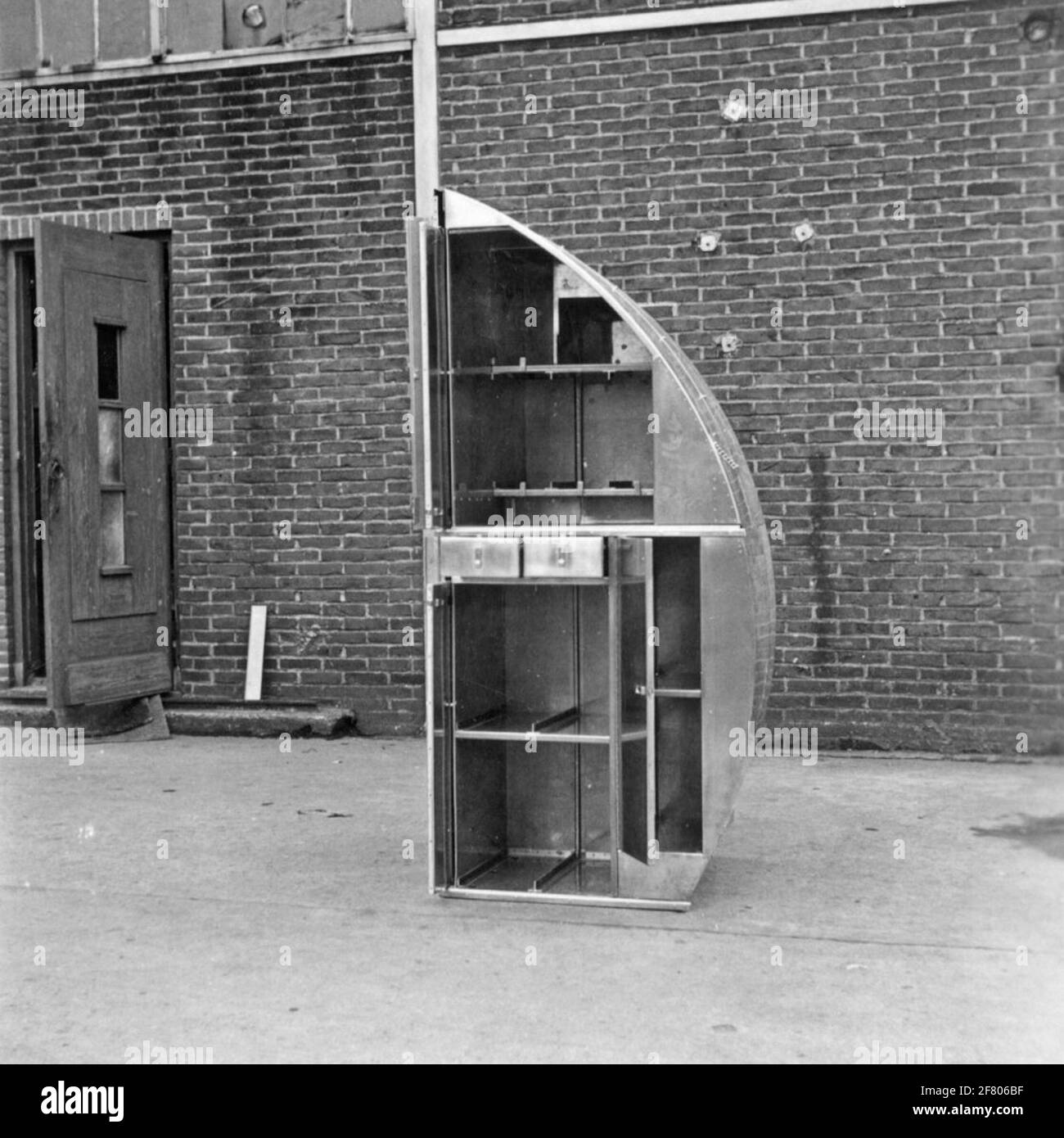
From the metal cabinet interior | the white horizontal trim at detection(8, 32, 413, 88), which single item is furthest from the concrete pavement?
the white horizontal trim at detection(8, 32, 413, 88)

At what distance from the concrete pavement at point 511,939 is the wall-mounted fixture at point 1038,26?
4.25 meters

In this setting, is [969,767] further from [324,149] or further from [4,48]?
[4,48]

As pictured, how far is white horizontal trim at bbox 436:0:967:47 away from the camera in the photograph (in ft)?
31.3

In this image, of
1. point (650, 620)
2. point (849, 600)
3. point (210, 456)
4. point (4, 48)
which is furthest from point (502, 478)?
point (4, 48)

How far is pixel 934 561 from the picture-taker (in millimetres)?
9492

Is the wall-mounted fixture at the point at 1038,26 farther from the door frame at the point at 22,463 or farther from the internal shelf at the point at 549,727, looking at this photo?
the door frame at the point at 22,463

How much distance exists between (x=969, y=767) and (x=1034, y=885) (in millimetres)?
2720

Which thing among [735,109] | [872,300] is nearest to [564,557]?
[872,300]

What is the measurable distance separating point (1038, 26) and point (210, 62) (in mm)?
5266

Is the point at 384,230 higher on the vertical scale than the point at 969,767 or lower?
higher

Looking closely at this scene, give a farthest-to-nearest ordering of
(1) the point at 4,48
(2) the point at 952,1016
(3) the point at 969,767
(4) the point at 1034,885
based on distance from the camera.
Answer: (1) the point at 4,48, (3) the point at 969,767, (4) the point at 1034,885, (2) the point at 952,1016

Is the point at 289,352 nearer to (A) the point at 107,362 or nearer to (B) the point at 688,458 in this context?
(A) the point at 107,362

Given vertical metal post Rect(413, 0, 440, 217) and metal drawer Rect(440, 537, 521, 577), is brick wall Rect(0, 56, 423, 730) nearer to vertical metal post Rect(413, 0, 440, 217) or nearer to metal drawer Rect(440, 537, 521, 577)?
vertical metal post Rect(413, 0, 440, 217)

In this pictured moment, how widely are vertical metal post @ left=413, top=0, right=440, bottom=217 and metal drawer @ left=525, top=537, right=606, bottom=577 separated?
15.5 ft
